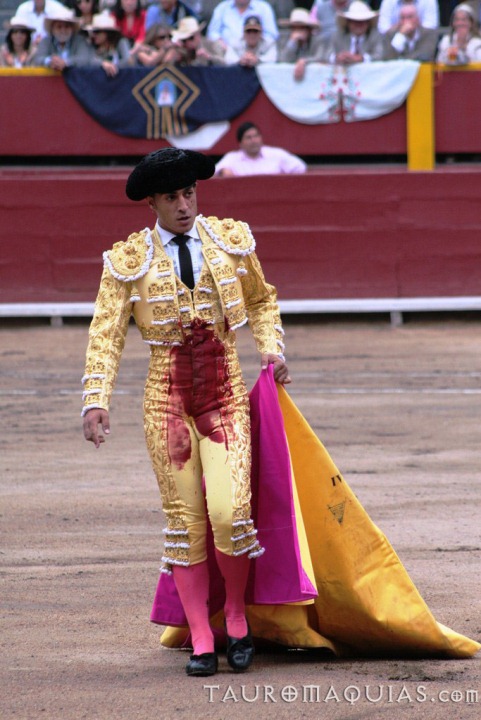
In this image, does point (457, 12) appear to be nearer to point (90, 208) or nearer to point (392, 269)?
point (392, 269)

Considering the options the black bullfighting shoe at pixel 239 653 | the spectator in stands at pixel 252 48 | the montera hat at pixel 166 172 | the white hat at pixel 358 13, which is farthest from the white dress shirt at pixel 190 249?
the spectator in stands at pixel 252 48

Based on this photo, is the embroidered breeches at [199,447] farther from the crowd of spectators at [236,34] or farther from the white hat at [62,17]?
the white hat at [62,17]

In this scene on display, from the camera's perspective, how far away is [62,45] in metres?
11.7

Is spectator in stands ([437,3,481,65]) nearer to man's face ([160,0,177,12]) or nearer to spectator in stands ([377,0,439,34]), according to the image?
spectator in stands ([377,0,439,34])

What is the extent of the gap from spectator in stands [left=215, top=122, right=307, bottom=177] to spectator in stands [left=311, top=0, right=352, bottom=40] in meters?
1.11

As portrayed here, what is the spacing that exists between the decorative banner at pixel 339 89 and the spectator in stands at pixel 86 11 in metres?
1.51

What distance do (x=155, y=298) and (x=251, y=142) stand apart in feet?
24.4

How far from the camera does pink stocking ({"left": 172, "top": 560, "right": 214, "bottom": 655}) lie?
362cm

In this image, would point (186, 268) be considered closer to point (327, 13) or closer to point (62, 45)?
point (327, 13)

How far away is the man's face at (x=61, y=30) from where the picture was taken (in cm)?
1141

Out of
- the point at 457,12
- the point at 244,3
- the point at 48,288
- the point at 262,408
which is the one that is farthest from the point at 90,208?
the point at 262,408

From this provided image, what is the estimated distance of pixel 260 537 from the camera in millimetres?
3793

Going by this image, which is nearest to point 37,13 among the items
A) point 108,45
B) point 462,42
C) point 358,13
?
point 108,45

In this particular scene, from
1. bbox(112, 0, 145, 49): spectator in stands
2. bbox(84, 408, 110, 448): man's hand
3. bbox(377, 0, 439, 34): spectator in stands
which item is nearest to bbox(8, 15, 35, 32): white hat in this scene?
bbox(112, 0, 145, 49): spectator in stands
